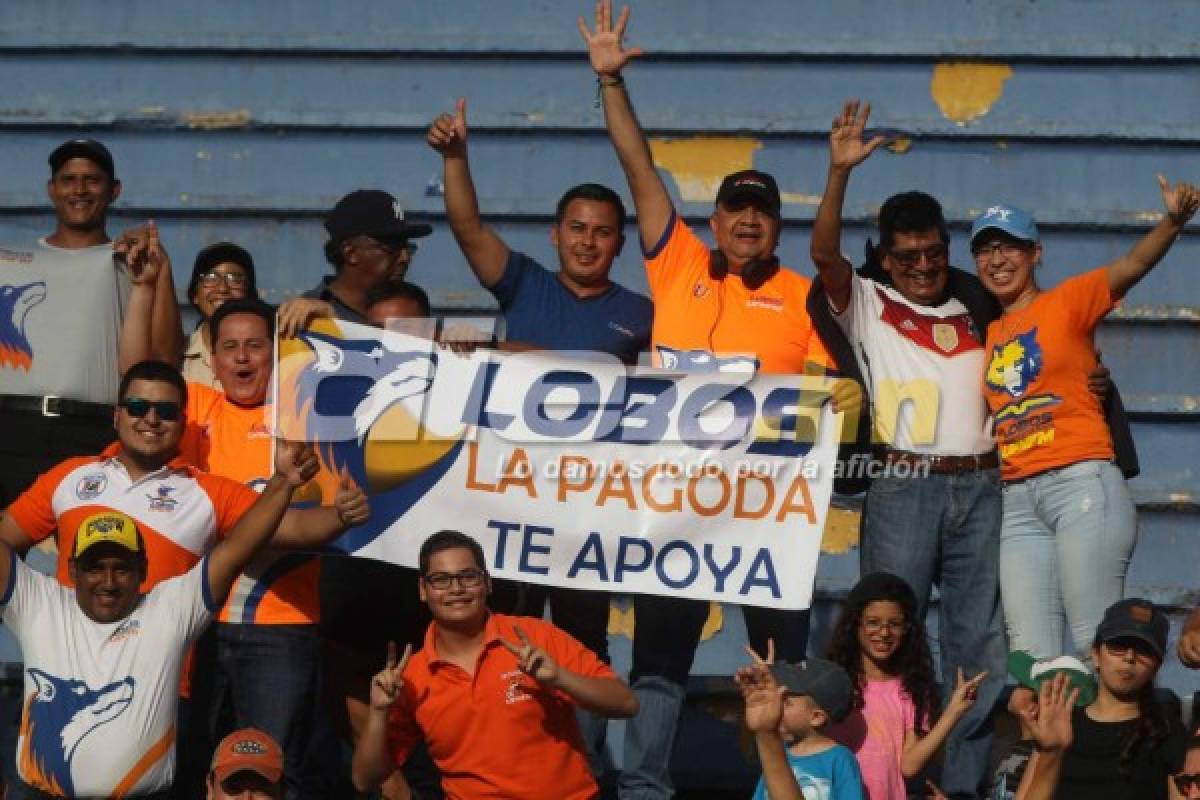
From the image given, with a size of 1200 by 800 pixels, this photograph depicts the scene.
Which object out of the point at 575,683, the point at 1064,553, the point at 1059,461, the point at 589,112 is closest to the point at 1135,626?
the point at 1064,553

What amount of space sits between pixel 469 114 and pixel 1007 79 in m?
1.98

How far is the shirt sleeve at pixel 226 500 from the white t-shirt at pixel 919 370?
1770 mm

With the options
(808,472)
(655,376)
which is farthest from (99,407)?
(808,472)

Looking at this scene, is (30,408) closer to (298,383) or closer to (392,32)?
(298,383)

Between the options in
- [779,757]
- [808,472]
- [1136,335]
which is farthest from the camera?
[1136,335]

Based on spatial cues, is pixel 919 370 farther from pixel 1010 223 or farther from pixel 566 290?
pixel 566 290

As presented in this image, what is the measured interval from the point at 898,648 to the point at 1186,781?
34.9 inches

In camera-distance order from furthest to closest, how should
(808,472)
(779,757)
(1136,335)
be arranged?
1. (1136,335)
2. (808,472)
3. (779,757)

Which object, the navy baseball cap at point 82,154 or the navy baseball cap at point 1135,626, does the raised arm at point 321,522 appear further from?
the navy baseball cap at point 1135,626

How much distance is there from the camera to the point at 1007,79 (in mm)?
8109

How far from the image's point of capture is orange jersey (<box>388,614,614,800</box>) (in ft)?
19.2

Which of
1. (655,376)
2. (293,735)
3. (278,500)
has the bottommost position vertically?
(293,735)

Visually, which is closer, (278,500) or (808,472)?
(278,500)

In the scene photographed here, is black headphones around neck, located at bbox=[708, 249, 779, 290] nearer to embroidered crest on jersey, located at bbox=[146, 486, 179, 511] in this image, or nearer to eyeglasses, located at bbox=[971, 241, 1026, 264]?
eyeglasses, located at bbox=[971, 241, 1026, 264]
